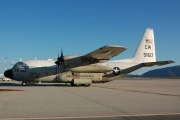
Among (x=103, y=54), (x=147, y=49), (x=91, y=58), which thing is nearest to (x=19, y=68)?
(x=91, y=58)

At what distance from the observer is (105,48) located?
28.2 metres

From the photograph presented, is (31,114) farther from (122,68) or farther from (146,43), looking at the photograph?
(146,43)

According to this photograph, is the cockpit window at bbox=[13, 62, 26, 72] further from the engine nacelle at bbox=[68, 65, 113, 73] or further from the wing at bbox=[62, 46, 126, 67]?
the engine nacelle at bbox=[68, 65, 113, 73]

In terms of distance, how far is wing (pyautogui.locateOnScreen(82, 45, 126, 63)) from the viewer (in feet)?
93.9

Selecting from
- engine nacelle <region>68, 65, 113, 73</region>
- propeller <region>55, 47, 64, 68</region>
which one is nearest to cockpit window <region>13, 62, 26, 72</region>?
propeller <region>55, 47, 64, 68</region>

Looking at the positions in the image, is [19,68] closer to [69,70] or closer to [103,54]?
[69,70]

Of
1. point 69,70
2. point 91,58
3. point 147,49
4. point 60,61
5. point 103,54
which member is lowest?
point 69,70

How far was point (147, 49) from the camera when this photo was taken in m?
37.1

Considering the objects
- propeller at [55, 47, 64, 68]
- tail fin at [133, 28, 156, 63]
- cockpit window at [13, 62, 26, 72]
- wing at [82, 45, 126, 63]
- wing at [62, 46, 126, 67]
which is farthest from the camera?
tail fin at [133, 28, 156, 63]

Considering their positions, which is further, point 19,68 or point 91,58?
point 19,68

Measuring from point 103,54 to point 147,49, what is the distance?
9.60 m

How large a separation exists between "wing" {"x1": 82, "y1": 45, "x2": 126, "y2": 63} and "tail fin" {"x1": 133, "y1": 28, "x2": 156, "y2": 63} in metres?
6.54

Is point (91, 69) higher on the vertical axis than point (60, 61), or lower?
lower

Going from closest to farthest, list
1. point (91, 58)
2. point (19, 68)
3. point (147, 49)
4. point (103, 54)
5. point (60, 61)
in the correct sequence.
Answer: point (103, 54) → point (91, 58) → point (60, 61) → point (19, 68) → point (147, 49)
